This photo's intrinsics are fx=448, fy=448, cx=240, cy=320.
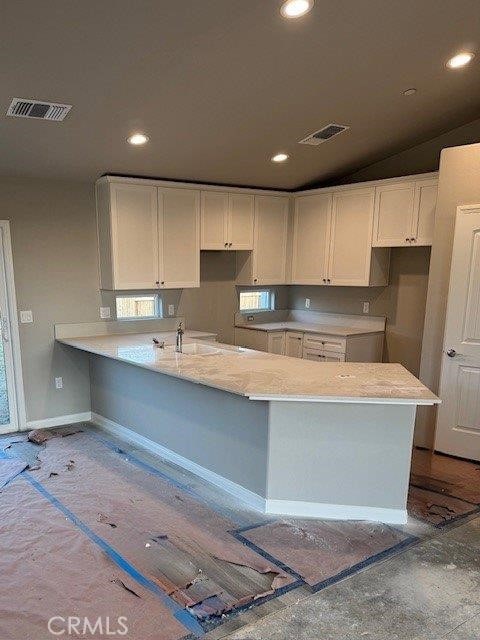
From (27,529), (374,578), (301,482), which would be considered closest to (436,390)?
(301,482)

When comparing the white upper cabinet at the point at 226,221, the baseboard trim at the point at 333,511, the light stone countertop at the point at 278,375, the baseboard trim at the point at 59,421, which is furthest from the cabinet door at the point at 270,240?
the baseboard trim at the point at 333,511

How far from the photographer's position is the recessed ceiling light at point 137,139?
3.59 meters

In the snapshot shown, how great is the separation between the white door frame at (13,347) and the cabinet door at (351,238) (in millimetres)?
Result: 3326

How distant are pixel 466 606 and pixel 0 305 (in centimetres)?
415

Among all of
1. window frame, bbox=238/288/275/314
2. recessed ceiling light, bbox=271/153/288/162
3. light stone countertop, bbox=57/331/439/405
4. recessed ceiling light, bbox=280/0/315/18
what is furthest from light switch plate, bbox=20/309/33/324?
recessed ceiling light, bbox=280/0/315/18

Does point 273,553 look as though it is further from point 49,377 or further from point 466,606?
point 49,377

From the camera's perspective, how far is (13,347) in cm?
424

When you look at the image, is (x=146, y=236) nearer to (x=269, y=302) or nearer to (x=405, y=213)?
(x=269, y=302)

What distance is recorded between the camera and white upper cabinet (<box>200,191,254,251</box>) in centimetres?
486

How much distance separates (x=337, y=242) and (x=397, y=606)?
12.2 ft

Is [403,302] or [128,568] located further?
[403,302]

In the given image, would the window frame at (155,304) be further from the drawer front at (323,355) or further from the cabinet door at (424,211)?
the cabinet door at (424,211)

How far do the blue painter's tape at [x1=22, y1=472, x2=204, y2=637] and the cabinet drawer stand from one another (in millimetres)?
3084

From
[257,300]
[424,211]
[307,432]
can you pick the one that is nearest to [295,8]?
[307,432]
